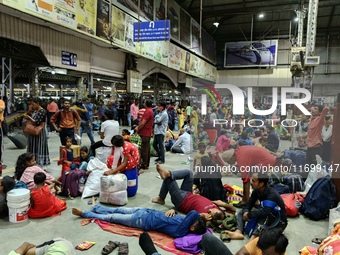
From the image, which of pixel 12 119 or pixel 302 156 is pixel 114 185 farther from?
pixel 12 119

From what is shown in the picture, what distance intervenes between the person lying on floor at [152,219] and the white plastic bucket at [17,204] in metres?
0.58

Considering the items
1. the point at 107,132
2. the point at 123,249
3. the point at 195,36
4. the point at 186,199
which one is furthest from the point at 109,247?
the point at 195,36

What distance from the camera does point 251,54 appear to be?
855 inches

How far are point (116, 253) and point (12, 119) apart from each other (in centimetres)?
821

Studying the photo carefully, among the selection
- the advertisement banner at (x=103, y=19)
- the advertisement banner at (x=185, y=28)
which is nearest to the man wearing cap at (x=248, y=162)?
the advertisement banner at (x=103, y=19)

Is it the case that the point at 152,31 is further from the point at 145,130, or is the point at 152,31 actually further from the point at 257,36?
the point at 257,36

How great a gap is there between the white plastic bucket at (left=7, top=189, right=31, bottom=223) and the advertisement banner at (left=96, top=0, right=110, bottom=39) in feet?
20.3

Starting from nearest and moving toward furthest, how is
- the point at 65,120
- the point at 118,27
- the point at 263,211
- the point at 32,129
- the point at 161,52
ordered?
the point at 263,211 < the point at 32,129 < the point at 65,120 < the point at 118,27 < the point at 161,52

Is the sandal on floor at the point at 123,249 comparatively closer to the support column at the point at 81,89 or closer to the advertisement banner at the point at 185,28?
the support column at the point at 81,89

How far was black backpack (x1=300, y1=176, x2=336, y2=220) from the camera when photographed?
359cm

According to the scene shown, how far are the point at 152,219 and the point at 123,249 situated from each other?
52cm

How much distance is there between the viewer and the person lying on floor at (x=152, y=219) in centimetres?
291

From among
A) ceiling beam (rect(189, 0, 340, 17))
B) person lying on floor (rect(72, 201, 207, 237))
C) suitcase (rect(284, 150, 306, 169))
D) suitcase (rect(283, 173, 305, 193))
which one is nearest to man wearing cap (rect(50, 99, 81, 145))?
person lying on floor (rect(72, 201, 207, 237))

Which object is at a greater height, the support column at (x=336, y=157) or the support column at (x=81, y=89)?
the support column at (x=81, y=89)
